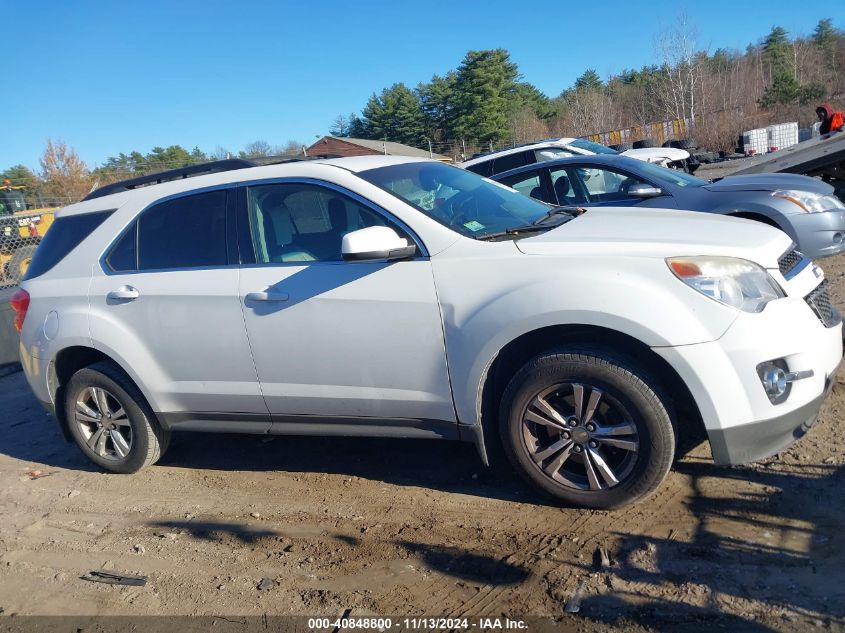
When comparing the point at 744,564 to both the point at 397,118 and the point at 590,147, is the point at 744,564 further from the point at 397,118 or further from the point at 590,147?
the point at 397,118

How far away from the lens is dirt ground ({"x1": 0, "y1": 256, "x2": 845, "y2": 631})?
9.57ft

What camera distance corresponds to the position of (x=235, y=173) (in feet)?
14.7

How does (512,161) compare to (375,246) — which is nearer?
(375,246)

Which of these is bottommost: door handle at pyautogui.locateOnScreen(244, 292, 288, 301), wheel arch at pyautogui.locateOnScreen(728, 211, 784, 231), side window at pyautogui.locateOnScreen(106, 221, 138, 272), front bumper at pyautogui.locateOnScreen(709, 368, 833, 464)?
front bumper at pyautogui.locateOnScreen(709, 368, 833, 464)

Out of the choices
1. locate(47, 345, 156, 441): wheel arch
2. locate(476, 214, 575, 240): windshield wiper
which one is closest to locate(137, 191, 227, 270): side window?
locate(47, 345, 156, 441): wheel arch

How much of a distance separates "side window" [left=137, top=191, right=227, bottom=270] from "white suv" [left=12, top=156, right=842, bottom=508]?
1 cm

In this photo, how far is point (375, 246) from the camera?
361 cm

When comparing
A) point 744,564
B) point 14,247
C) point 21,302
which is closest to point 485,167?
point 21,302

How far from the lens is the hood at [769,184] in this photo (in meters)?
7.29

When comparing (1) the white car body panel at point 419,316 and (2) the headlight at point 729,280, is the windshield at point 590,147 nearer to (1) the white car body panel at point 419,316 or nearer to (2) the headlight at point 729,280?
(1) the white car body panel at point 419,316

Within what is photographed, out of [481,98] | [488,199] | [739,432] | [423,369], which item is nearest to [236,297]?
[423,369]

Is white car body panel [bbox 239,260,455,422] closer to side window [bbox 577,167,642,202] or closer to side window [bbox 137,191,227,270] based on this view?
side window [bbox 137,191,227,270]

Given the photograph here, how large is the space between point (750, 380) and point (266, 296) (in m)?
2.52

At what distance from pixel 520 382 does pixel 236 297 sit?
1.73 metres
